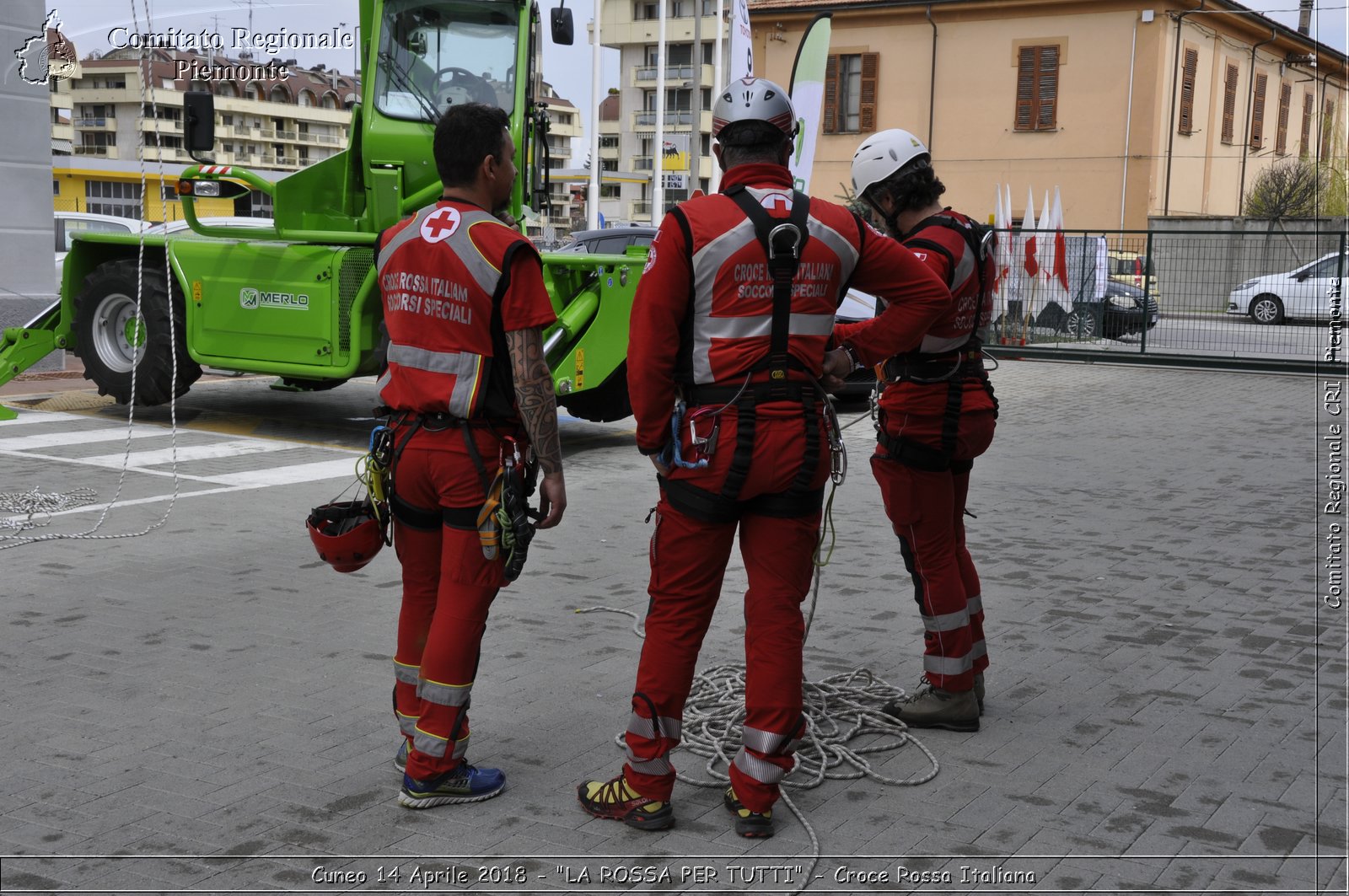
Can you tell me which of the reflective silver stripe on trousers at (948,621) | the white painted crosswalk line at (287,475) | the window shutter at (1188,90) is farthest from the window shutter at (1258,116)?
the reflective silver stripe on trousers at (948,621)

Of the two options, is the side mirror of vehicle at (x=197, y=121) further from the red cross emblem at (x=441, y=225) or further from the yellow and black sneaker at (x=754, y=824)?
the yellow and black sneaker at (x=754, y=824)

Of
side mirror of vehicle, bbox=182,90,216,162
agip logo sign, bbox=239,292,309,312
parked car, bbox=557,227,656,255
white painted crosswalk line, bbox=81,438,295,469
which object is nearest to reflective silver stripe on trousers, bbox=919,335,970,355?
white painted crosswalk line, bbox=81,438,295,469

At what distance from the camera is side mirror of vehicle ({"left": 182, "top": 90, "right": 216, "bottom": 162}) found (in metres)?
10.2

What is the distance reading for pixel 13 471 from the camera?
30.7 ft

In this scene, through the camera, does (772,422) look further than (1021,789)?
No

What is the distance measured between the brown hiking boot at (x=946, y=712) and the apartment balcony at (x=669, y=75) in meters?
81.1

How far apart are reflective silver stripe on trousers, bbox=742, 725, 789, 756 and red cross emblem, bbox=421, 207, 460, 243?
168 cm

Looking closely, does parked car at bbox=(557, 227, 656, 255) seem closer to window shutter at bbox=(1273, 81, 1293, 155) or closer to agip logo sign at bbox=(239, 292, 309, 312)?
agip logo sign at bbox=(239, 292, 309, 312)

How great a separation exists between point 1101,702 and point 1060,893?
1.71m

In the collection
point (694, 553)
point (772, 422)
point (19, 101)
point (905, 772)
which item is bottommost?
point (905, 772)

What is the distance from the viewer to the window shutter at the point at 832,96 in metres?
42.5

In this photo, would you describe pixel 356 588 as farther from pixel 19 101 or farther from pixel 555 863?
pixel 19 101

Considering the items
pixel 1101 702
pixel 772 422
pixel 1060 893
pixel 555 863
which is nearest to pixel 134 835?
pixel 555 863

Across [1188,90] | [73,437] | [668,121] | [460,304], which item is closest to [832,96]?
[1188,90]
